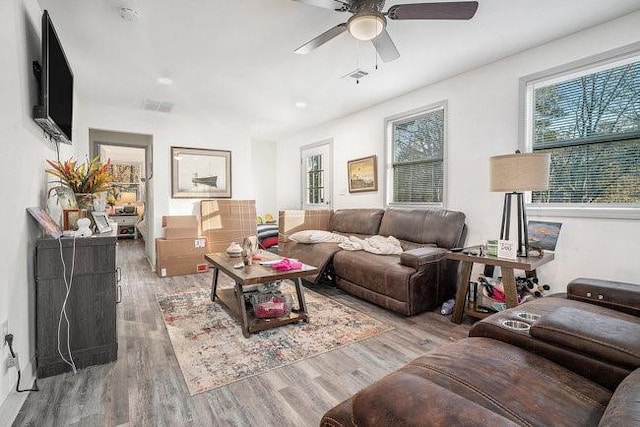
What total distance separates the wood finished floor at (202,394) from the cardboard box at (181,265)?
1779mm

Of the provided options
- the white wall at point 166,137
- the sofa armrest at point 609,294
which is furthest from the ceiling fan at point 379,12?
the white wall at point 166,137

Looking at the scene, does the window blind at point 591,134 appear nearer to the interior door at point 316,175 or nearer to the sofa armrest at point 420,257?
the sofa armrest at point 420,257

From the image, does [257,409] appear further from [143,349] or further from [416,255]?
[416,255]

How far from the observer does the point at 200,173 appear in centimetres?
509

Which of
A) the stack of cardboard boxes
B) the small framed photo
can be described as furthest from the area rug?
the stack of cardboard boxes

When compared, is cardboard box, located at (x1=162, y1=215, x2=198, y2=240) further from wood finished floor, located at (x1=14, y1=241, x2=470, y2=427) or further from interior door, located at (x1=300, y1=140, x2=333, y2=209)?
interior door, located at (x1=300, y1=140, x2=333, y2=209)

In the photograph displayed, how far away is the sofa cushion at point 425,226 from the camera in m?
3.32

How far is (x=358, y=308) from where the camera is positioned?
314cm

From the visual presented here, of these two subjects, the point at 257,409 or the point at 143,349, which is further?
the point at 143,349

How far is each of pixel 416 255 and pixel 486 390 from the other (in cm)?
198

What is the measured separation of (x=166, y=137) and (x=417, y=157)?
149 inches

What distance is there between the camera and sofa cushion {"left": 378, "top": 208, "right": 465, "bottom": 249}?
332 centimetres

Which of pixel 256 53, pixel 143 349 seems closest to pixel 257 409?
pixel 143 349

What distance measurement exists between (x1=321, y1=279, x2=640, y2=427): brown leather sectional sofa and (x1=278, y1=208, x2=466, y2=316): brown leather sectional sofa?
1353mm
